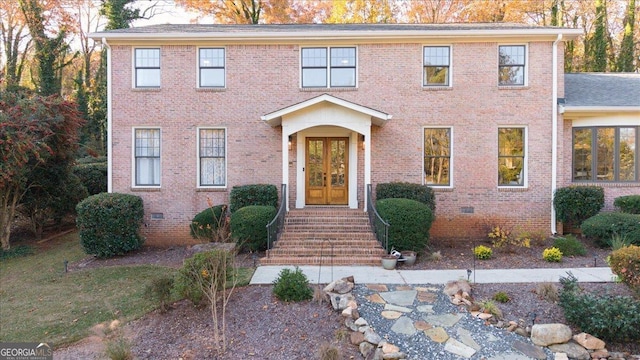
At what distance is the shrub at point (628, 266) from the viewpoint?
5.18 metres

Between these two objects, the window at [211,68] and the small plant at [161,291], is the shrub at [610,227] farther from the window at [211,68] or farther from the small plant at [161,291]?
the window at [211,68]

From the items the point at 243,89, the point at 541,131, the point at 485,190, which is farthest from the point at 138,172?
the point at 541,131

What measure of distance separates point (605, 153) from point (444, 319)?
10.2 m

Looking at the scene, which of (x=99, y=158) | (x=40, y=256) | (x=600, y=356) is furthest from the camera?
(x=99, y=158)

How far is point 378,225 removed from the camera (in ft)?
30.3

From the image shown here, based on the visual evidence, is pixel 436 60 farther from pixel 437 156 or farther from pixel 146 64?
pixel 146 64

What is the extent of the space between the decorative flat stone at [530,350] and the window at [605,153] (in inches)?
368

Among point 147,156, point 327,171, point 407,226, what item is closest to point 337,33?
point 327,171

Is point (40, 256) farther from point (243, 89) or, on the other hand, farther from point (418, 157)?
point (418, 157)

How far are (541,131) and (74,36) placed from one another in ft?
97.4

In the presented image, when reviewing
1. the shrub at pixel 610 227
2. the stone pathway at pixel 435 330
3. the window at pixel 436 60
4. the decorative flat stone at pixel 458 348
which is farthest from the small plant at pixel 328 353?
the window at pixel 436 60

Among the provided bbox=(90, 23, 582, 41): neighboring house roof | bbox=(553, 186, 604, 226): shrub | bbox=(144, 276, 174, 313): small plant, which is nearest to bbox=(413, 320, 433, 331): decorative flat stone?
bbox=(144, 276, 174, 313): small plant

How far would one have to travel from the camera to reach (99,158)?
1878 cm

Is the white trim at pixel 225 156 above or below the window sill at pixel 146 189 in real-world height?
above
